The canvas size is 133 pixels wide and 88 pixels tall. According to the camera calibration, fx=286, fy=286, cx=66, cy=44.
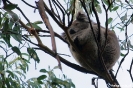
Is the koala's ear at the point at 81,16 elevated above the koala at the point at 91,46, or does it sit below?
above

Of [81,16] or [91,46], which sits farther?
[81,16]

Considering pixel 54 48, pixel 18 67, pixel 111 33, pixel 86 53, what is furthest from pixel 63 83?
pixel 54 48

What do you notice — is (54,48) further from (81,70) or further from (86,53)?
(86,53)

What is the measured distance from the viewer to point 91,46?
2293 millimetres

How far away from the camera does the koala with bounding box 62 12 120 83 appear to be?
7.39 feet

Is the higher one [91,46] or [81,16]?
[81,16]

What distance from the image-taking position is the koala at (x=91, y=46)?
2253mm

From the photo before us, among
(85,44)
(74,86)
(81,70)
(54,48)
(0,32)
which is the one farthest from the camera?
(85,44)

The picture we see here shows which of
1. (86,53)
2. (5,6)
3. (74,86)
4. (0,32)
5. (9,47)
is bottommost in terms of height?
(74,86)

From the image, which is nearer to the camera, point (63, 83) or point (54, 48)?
point (54, 48)

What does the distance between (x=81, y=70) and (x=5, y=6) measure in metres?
1.10

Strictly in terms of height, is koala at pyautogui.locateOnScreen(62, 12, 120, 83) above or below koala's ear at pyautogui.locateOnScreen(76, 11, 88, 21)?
below

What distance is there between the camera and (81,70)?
7.07 ft

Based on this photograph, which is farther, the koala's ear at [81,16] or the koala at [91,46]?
the koala's ear at [81,16]
